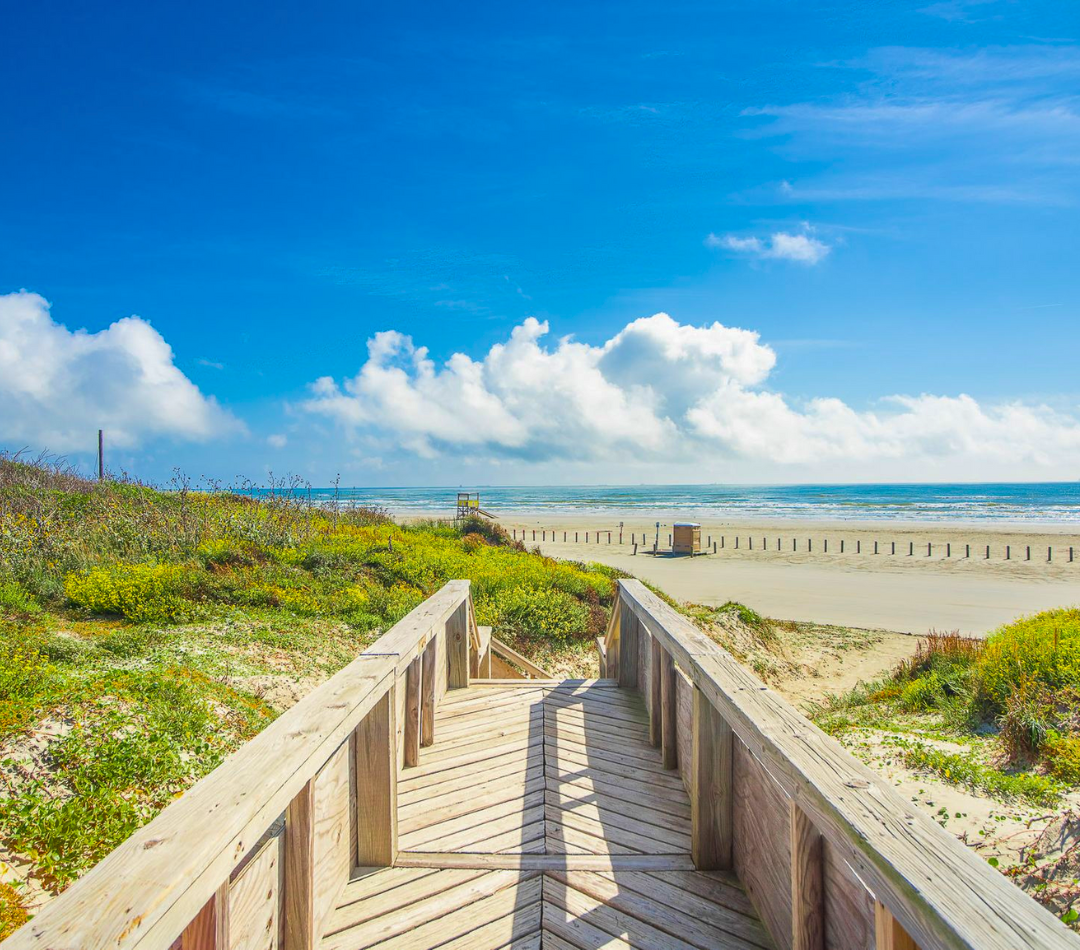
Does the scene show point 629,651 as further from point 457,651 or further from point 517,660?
point 517,660

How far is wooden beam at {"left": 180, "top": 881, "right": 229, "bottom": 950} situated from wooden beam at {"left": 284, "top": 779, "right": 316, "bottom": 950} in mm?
476

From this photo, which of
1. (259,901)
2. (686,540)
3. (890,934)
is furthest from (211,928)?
(686,540)

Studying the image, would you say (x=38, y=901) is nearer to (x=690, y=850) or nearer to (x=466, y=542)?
(x=690, y=850)

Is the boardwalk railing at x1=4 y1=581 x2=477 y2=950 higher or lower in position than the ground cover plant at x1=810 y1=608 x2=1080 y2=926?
higher

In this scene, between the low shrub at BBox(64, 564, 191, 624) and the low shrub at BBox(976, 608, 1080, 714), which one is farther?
the low shrub at BBox(64, 564, 191, 624)

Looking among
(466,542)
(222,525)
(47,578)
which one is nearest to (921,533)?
(466,542)

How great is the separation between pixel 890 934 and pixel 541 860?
1.88m

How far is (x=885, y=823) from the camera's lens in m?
1.53

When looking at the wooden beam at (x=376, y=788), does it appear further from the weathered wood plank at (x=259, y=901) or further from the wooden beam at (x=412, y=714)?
the wooden beam at (x=412, y=714)

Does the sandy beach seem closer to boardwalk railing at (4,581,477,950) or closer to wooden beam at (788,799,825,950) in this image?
wooden beam at (788,799,825,950)

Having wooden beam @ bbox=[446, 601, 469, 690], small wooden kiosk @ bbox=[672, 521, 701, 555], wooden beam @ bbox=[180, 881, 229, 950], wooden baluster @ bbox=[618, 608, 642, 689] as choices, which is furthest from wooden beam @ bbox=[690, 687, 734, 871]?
small wooden kiosk @ bbox=[672, 521, 701, 555]

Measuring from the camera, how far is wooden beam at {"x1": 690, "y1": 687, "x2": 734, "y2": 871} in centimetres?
290

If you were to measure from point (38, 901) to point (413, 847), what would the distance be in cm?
178

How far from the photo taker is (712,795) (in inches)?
115
